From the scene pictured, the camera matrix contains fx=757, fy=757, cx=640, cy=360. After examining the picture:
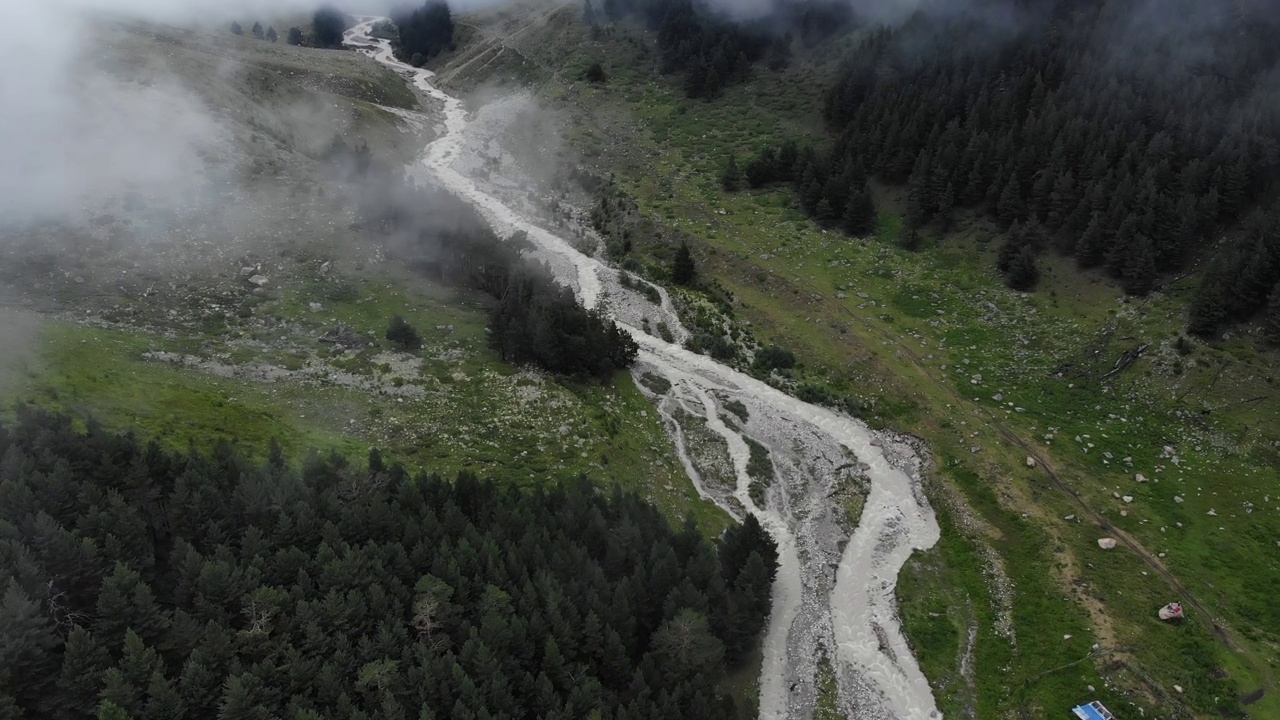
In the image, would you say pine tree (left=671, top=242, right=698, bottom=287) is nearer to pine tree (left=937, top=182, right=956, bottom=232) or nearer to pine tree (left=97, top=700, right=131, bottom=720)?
pine tree (left=937, top=182, right=956, bottom=232)

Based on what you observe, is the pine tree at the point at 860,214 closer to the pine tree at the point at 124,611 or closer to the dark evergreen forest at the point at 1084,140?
the dark evergreen forest at the point at 1084,140

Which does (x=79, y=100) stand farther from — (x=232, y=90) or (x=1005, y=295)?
(x=1005, y=295)

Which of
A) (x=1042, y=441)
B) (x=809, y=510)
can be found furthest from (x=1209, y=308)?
(x=809, y=510)

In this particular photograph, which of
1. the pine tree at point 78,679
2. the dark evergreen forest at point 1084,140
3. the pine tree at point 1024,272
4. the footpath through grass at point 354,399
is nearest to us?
the pine tree at point 78,679

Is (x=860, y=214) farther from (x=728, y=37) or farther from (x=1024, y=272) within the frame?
(x=728, y=37)

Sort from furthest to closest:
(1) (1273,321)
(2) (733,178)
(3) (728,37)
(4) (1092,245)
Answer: (3) (728,37) < (2) (733,178) < (4) (1092,245) < (1) (1273,321)

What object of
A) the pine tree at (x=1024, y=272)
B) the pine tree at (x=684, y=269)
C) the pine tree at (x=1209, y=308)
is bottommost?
the pine tree at (x=684, y=269)

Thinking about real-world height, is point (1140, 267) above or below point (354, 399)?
above

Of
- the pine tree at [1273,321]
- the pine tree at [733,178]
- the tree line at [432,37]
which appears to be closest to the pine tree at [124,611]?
the pine tree at [1273,321]
